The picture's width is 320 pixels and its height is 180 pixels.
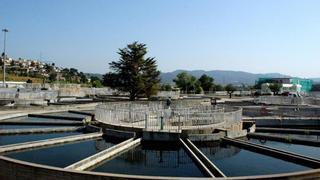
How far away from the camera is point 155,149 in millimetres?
Result: 19156

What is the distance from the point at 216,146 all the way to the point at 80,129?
30.2 feet

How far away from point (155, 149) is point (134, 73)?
115ft

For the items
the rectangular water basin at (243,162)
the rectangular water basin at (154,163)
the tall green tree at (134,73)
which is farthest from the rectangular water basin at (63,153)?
the tall green tree at (134,73)

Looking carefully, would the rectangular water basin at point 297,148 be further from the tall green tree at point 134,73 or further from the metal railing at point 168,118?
the tall green tree at point 134,73

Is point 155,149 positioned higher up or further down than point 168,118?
further down

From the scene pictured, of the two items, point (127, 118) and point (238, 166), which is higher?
point (127, 118)

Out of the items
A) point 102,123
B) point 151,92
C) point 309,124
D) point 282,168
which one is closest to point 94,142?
point 102,123

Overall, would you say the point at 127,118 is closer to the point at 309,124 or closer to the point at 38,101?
the point at 309,124

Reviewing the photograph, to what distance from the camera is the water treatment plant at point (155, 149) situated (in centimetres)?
1403

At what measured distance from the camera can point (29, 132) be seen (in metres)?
23.6

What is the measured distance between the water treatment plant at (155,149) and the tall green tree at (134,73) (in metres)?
22.5

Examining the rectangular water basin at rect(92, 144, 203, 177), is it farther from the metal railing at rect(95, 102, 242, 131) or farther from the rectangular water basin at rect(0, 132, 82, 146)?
the rectangular water basin at rect(0, 132, 82, 146)

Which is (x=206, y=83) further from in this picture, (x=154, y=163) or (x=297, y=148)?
(x=154, y=163)

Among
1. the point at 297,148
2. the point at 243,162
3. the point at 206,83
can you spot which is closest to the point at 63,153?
the point at 243,162
